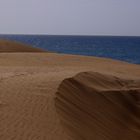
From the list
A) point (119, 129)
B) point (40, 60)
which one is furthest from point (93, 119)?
point (40, 60)

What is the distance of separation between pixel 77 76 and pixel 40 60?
7.09 m

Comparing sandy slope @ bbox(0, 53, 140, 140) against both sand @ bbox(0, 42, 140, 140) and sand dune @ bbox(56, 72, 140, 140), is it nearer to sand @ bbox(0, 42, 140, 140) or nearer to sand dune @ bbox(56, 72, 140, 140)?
sand @ bbox(0, 42, 140, 140)

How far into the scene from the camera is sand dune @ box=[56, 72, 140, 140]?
8078 mm

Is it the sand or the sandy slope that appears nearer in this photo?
the sandy slope

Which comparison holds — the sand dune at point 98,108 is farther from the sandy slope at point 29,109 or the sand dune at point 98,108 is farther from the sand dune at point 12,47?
the sand dune at point 12,47

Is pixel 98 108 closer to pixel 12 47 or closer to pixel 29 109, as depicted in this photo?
pixel 29 109

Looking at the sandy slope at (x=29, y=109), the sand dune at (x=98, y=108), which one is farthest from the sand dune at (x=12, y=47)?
the sandy slope at (x=29, y=109)

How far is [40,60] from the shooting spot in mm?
17344

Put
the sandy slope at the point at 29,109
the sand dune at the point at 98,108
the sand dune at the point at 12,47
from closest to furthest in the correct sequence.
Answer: the sandy slope at the point at 29,109, the sand dune at the point at 98,108, the sand dune at the point at 12,47

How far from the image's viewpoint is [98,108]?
924 centimetres

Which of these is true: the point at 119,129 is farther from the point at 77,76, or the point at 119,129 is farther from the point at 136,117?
the point at 77,76

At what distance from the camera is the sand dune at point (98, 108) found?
808 cm

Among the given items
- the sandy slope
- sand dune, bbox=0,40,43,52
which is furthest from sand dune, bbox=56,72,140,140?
sand dune, bbox=0,40,43,52

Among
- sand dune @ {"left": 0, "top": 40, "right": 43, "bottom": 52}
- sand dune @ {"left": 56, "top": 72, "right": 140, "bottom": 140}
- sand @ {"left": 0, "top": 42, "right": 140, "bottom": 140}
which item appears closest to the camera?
sand @ {"left": 0, "top": 42, "right": 140, "bottom": 140}
